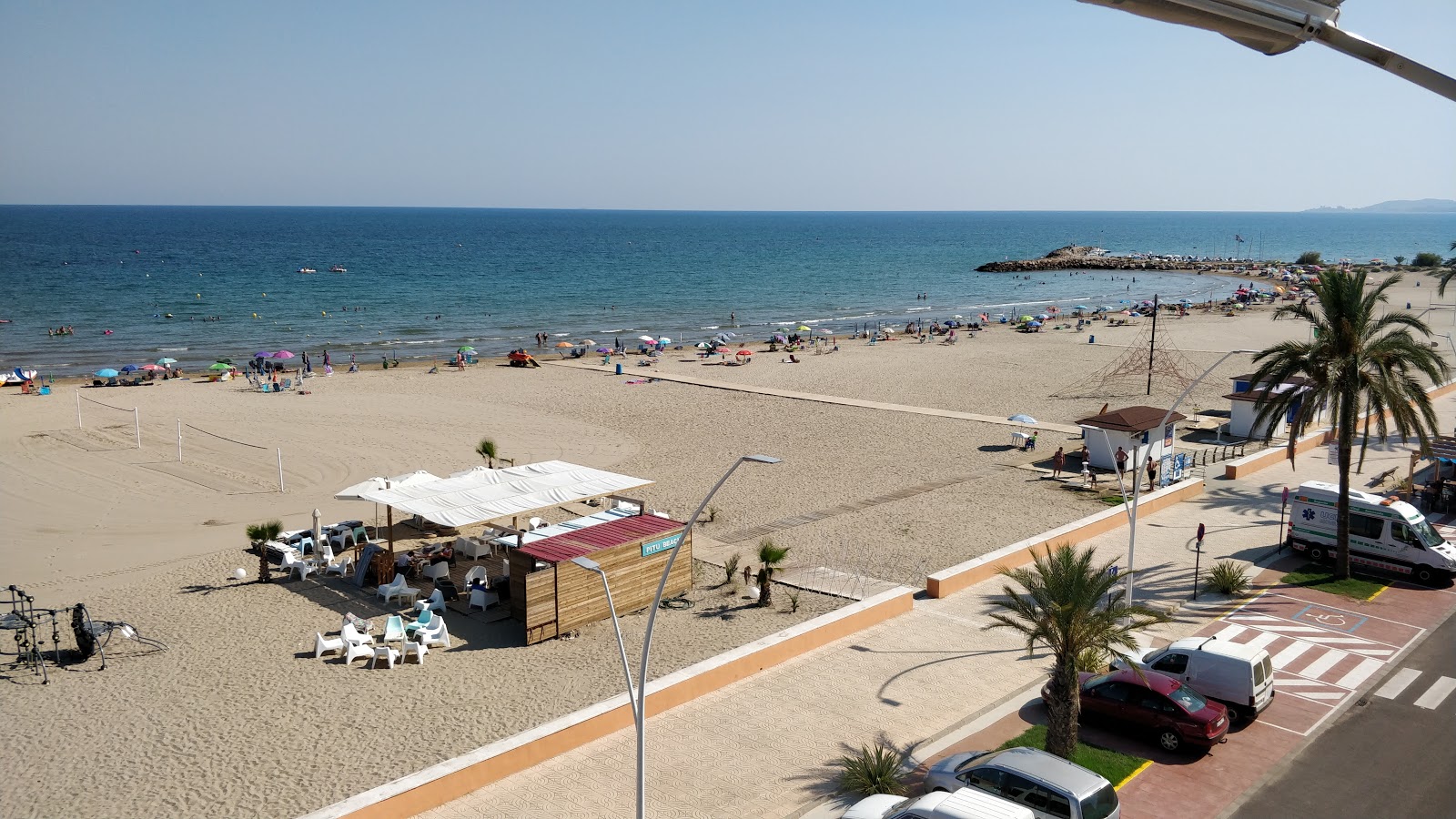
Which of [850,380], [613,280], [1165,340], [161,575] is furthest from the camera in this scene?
[613,280]

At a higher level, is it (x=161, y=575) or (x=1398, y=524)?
(x=1398, y=524)

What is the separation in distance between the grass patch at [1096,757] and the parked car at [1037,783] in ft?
3.60

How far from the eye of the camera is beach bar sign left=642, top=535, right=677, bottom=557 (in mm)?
18062

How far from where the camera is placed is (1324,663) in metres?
15.3

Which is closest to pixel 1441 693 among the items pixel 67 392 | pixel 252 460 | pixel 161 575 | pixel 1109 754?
pixel 1109 754

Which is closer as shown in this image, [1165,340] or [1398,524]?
[1398,524]

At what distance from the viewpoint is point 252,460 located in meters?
29.4

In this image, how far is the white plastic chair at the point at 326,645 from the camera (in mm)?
15984

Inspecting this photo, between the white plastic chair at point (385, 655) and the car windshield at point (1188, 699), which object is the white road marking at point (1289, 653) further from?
the white plastic chair at point (385, 655)

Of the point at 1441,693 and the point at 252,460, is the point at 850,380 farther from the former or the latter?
the point at 1441,693

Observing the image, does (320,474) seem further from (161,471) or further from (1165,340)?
(1165,340)

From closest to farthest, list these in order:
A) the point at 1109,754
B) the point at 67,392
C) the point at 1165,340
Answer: the point at 1109,754
the point at 67,392
the point at 1165,340

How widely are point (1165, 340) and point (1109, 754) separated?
5100 cm

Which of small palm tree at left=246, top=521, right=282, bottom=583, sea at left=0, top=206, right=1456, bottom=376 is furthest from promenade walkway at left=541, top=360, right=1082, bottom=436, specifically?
small palm tree at left=246, top=521, right=282, bottom=583
